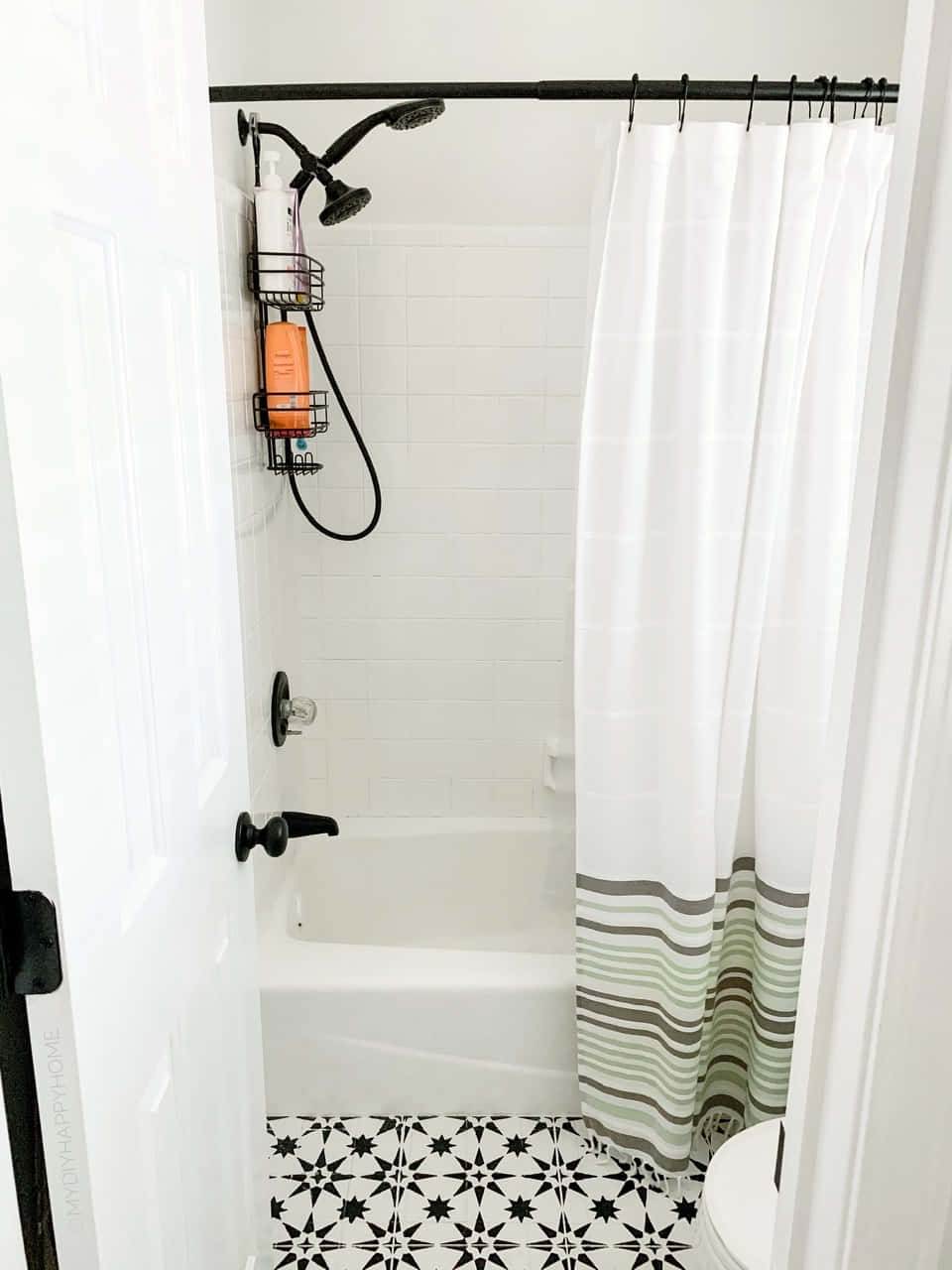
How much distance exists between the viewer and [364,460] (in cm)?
235

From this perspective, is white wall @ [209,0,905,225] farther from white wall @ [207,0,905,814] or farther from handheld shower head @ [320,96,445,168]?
handheld shower head @ [320,96,445,168]

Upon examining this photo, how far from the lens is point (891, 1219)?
61cm

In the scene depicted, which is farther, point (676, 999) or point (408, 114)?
point (676, 999)

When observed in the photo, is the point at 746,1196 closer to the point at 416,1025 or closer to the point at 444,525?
the point at 416,1025

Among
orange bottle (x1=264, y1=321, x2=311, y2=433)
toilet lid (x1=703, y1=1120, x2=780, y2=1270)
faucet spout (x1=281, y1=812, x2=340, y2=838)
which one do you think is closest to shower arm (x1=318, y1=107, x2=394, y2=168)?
orange bottle (x1=264, y1=321, x2=311, y2=433)

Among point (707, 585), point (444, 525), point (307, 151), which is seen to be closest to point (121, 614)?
point (707, 585)

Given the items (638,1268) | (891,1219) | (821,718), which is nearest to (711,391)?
(821,718)

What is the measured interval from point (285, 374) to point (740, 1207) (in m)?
1.61

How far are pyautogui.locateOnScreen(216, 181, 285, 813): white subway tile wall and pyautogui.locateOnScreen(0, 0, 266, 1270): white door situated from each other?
24.9 inches

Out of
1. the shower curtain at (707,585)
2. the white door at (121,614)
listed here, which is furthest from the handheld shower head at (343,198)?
the white door at (121,614)

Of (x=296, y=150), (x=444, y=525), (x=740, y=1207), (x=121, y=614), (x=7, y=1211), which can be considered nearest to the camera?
(x=7, y=1211)

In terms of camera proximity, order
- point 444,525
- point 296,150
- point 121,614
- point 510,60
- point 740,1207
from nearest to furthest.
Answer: point 121,614 → point 740,1207 → point 296,150 → point 510,60 → point 444,525

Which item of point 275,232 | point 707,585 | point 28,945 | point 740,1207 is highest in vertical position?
point 275,232

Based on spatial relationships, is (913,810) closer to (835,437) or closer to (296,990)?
(835,437)
